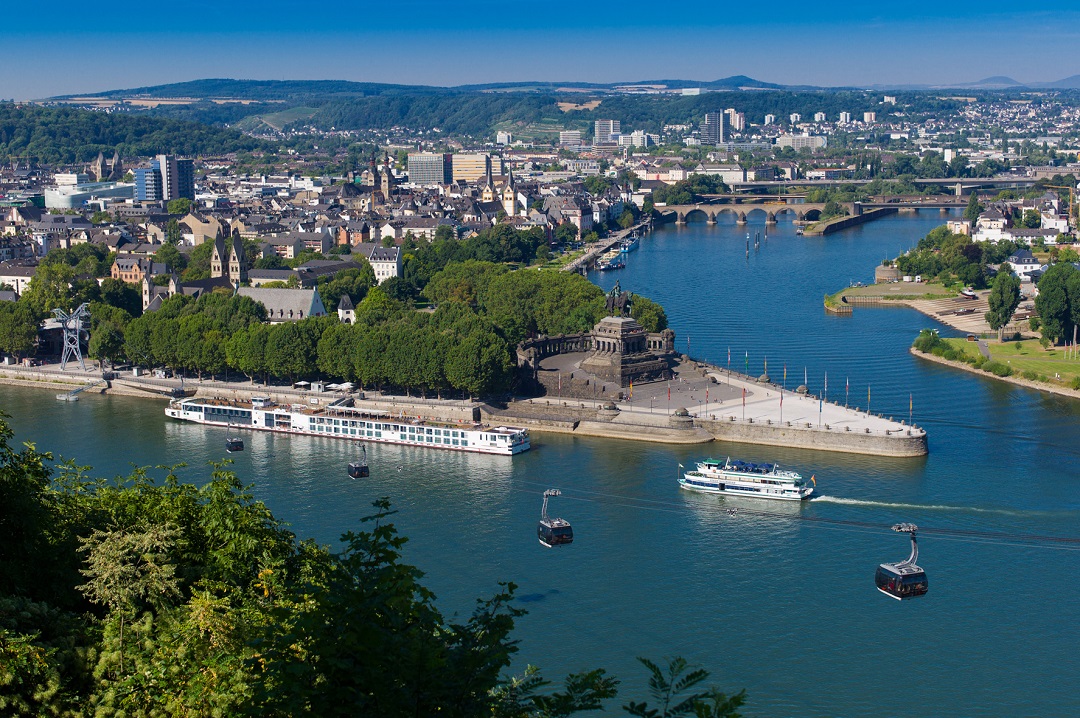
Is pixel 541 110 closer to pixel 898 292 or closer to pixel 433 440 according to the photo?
pixel 898 292

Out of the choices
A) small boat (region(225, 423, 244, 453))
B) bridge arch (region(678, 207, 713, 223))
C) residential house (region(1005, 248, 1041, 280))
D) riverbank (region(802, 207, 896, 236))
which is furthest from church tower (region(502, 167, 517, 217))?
small boat (region(225, 423, 244, 453))

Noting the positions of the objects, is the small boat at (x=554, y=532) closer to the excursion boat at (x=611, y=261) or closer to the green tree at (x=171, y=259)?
the green tree at (x=171, y=259)

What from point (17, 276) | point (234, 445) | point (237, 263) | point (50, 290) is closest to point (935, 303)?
point (237, 263)

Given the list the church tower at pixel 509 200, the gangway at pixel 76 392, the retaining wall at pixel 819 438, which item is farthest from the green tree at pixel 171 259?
the retaining wall at pixel 819 438

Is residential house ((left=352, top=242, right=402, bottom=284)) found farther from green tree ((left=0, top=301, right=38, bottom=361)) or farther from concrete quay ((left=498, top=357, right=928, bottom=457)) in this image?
concrete quay ((left=498, top=357, right=928, bottom=457))

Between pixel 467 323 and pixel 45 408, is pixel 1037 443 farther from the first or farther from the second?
pixel 45 408

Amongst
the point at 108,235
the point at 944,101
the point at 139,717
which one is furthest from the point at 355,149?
the point at 139,717

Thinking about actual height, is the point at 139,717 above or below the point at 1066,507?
above
